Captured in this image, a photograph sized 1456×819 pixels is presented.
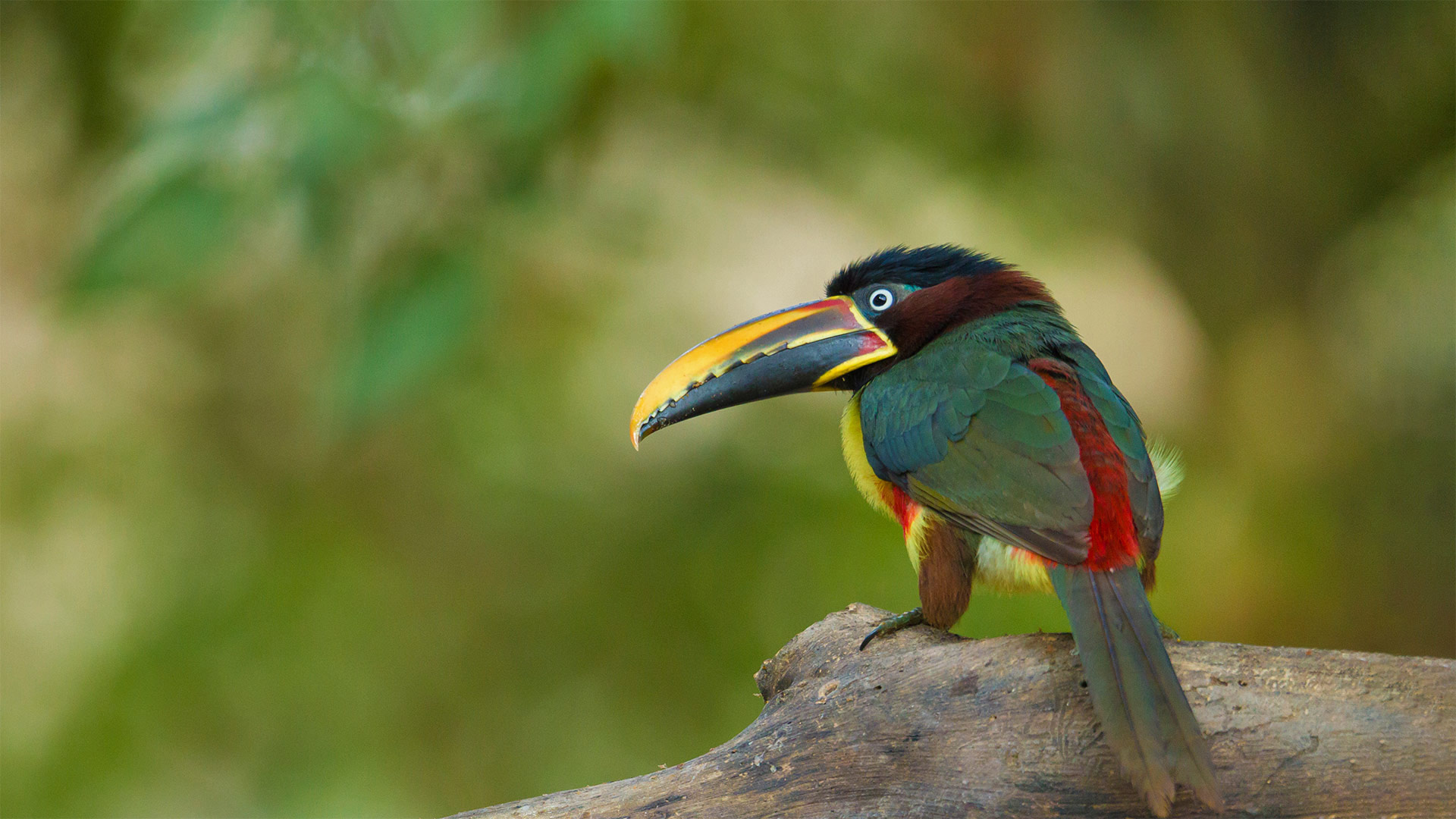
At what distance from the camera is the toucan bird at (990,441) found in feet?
6.20

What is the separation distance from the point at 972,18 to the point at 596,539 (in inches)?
95.1

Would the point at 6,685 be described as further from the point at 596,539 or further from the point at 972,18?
the point at 972,18

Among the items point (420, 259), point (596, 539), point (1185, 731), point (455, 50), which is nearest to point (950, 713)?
point (1185, 731)

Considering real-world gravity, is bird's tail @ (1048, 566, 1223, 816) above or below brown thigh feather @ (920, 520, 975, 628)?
below

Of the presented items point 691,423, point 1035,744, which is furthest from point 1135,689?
point 691,423

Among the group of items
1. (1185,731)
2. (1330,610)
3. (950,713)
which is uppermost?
(1330,610)

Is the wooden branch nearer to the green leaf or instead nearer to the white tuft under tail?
the white tuft under tail

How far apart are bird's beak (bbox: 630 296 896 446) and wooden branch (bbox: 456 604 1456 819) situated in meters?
0.70

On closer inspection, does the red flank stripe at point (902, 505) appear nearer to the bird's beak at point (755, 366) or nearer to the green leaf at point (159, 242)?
the bird's beak at point (755, 366)

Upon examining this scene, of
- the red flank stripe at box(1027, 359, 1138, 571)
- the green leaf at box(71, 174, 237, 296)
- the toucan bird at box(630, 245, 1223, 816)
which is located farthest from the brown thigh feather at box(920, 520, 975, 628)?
the green leaf at box(71, 174, 237, 296)

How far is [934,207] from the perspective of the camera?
15.8 feet

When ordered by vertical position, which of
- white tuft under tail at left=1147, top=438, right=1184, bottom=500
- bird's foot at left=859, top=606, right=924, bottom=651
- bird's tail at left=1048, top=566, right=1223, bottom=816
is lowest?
bird's tail at left=1048, top=566, right=1223, bottom=816

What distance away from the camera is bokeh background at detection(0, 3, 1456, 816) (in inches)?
172

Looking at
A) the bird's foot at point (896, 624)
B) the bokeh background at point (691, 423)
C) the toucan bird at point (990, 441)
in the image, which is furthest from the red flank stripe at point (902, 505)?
the bokeh background at point (691, 423)
